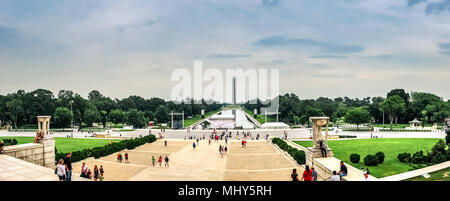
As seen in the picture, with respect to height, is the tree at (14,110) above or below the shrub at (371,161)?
above

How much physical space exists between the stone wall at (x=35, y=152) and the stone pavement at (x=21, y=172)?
1396 mm

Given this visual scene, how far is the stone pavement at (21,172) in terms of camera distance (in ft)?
43.8

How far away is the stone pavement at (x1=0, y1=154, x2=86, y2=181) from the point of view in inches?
525

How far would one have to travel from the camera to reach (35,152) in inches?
762

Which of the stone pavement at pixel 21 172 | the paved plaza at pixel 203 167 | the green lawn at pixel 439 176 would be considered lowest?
the paved plaza at pixel 203 167

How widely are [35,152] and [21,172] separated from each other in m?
5.75

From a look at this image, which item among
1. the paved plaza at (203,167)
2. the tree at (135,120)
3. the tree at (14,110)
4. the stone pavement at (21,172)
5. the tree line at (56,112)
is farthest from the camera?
the tree at (135,120)

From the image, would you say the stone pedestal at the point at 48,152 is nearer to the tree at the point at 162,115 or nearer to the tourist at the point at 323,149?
the tourist at the point at 323,149

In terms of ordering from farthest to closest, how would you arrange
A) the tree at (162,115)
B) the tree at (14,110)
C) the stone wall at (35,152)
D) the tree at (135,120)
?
the tree at (162,115) → the tree at (135,120) → the tree at (14,110) → the stone wall at (35,152)

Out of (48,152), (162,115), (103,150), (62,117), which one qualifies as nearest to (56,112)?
(62,117)

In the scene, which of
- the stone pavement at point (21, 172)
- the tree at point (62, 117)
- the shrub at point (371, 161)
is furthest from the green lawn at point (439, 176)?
the tree at point (62, 117)

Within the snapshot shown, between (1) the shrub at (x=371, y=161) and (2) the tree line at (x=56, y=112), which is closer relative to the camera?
(1) the shrub at (x=371, y=161)

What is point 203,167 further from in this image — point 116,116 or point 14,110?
point 14,110
